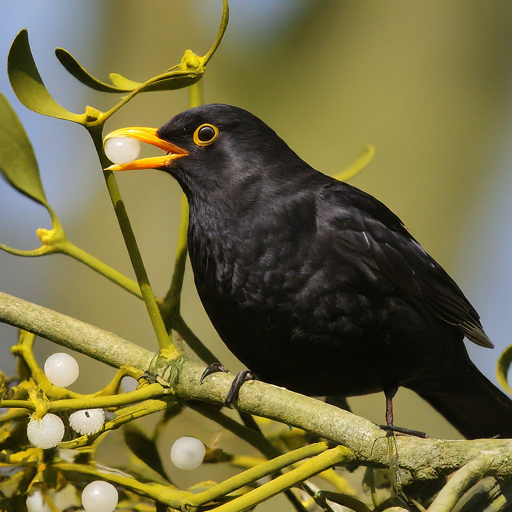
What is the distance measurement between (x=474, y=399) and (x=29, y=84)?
150 cm

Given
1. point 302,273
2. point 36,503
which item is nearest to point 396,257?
point 302,273

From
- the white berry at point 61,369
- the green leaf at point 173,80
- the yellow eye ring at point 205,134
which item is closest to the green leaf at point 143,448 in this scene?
the white berry at point 61,369

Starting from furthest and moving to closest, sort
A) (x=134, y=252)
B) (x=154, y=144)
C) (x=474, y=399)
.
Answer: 1. (x=474, y=399)
2. (x=154, y=144)
3. (x=134, y=252)

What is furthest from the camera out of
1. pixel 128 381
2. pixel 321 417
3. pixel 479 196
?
pixel 479 196

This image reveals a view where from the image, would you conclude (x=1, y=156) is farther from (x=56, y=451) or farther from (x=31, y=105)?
(x=56, y=451)

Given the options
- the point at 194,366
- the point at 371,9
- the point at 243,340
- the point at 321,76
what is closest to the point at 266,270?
the point at 243,340

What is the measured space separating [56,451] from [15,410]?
0.10 m

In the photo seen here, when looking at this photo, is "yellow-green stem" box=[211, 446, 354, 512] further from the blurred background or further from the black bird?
the blurred background

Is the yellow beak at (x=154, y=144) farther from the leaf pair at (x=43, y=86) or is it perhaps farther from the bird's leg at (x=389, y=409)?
the bird's leg at (x=389, y=409)

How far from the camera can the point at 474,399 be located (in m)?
1.77

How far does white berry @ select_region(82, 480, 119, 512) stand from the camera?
35.3 inches

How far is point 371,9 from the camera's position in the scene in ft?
10.8

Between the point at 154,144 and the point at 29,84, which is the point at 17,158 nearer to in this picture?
the point at 29,84

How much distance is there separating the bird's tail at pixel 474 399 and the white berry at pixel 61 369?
3.66 ft
